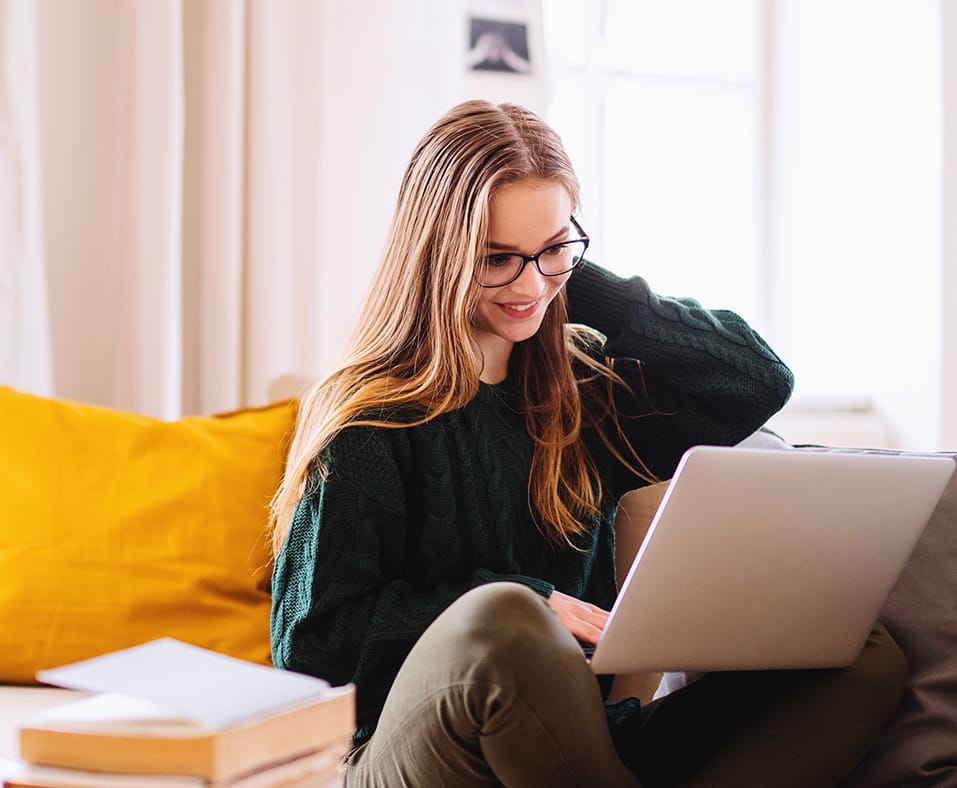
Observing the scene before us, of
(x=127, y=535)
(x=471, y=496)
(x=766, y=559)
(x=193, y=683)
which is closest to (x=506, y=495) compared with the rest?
(x=471, y=496)

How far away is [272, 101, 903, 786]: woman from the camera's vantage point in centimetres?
92

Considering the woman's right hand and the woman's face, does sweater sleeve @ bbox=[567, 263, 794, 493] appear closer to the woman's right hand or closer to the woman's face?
the woman's face

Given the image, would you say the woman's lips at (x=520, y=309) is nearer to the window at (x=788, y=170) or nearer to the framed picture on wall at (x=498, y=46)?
the framed picture on wall at (x=498, y=46)

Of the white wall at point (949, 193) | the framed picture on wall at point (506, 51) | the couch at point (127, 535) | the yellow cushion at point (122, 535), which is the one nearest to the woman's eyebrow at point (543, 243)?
the couch at point (127, 535)

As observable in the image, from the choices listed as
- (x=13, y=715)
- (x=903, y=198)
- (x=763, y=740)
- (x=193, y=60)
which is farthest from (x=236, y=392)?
(x=903, y=198)

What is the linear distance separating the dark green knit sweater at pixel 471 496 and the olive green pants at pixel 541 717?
0.41ft

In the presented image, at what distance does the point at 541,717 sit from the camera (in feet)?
2.94

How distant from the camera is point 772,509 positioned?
93cm

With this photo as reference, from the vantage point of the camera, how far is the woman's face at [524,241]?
122 cm

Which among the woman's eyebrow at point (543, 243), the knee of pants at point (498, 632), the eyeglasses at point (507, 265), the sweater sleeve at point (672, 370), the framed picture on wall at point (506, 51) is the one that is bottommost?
the knee of pants at point (498, 632)

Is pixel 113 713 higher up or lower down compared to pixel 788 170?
lower down

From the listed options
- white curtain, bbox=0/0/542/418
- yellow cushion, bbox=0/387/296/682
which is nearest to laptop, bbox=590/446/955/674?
yellow cushion, bbox=0/387/296/682

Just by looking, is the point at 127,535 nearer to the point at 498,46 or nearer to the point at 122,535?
the point at 122,535

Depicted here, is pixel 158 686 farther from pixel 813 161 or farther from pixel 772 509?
pixel 813 161
